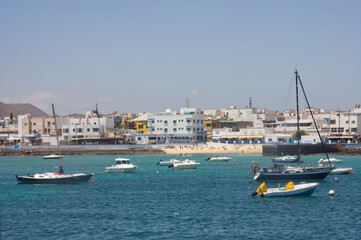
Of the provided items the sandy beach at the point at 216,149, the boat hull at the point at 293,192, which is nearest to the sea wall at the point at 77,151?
the sandy beach at the point at 216,149

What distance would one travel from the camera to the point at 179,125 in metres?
174

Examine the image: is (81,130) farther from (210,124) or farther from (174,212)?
(174,212)

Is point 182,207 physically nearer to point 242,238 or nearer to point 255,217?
point 255,217

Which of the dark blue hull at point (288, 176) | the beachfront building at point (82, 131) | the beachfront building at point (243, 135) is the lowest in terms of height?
the dark blue hull at point (288, 176)

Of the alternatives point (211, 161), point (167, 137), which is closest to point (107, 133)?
point (167, 137)

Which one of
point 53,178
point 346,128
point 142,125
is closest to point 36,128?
point 142,125

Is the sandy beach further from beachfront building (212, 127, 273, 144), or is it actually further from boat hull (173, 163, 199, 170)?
boat hull (173, 163, 199, 170)

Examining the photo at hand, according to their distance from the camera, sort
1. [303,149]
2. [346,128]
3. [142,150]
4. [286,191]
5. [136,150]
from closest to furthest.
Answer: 1. [286,191]
2. [303,149]
3. [142,150]
4. [136,150]
5. [346,128]

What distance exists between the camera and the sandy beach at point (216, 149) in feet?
489

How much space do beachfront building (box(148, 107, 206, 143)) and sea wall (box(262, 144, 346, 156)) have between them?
4088cm

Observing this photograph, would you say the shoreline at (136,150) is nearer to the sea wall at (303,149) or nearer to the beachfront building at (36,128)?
the sea wall at (303,149)

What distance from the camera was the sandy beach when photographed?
149000 mm

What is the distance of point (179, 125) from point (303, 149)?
169ft

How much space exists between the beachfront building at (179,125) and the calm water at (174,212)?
328 feet
